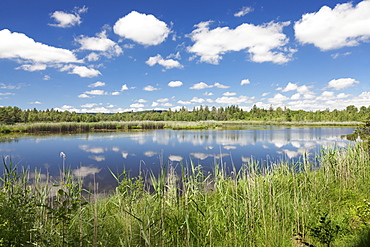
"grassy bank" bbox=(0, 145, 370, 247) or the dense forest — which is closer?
"grassy bank" bbox=(0, 145, 370, 247)

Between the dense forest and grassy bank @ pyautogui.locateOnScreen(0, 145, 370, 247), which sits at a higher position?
the dense forest

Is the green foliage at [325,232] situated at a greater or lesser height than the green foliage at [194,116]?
lesser

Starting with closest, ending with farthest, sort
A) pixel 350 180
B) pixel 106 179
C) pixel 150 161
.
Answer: pixel 350 180 < pixel 106 179 < pixel 150 161

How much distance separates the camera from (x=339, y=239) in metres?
3.50

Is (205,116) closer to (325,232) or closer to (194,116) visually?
(194,116)

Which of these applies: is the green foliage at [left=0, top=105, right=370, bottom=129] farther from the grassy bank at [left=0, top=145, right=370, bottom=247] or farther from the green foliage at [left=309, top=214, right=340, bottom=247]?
the green foliage at [left=309, top=214, right=340, bottom=247]

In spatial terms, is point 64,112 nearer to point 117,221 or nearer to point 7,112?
point 7,112

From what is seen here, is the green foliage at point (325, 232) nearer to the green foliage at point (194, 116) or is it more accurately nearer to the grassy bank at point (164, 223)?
the grassy bank at point (164, 223)

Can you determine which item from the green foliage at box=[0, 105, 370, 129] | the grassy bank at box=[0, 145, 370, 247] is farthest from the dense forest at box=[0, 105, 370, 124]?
the grassy bank at box=[0, 145, 370, 247]

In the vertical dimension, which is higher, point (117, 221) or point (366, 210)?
point (366, 210)

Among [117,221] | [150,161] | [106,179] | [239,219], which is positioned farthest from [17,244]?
[150,161]

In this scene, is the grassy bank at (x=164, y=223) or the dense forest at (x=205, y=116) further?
the dense forest at (x=205, y=116)

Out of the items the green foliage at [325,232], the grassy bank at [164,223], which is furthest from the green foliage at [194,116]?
the green foliage at [325,232]

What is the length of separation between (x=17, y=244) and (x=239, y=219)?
349 cm
